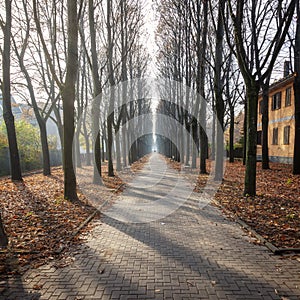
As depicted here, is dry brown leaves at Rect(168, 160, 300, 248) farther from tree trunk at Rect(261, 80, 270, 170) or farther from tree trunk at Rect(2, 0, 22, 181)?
tree trunk at Rect(2, 0, 22, 181)

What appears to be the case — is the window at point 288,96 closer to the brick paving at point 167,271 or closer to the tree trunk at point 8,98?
the brick paving at point 167,271

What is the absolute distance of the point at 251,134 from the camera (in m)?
8.48

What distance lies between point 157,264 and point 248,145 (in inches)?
236

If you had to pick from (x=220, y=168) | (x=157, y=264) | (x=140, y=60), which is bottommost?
(x=157, y=264)

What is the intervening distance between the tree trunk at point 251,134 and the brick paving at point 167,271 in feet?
11.3

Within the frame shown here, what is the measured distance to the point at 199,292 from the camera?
3279 mm

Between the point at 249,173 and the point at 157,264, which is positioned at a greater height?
the point at 249,173

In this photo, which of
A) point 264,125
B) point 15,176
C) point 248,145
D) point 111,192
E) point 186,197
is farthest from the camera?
point 264,125

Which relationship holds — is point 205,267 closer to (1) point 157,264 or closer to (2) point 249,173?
(1) point 157,264

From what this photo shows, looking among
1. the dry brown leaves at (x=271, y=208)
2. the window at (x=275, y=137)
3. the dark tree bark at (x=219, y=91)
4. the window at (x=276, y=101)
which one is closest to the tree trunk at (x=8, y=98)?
the dark tree bark at (x=219, y=91)

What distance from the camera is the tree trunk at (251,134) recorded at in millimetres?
8297

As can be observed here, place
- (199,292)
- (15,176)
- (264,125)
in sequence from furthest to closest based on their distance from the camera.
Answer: (264,125) < (15,176) < (199,292)

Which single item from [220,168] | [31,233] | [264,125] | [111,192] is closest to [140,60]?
[264,125]

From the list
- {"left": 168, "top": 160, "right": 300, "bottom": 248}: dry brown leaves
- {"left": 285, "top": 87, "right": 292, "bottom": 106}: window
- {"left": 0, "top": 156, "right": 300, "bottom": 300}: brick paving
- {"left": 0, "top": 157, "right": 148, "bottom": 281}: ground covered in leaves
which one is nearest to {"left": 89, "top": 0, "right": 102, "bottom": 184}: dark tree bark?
{"left": 0, "top": 157, "right": 148, "bottom": 281}: ground covered in leaves
